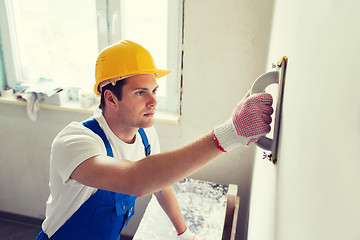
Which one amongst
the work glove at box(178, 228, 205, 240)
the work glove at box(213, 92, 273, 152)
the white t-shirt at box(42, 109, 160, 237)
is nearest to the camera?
the work glove at box(213, 92, 273, 152)

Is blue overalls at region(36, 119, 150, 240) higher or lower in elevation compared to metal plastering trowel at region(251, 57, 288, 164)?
lower

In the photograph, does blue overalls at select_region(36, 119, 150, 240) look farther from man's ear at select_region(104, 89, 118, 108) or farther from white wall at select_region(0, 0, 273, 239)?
white wall at select_region(0, 0, 273, 239)

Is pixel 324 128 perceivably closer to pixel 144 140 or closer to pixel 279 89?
pixel 279 89

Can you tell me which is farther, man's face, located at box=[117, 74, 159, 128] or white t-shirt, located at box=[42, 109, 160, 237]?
man's face, located at box=[117, 74, 159, 128]

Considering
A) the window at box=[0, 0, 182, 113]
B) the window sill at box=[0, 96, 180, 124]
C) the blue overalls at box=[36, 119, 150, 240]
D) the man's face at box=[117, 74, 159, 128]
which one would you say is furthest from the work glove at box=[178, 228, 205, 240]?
the window at box=[0, 0, 182, 113]

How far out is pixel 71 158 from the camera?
3.15ft

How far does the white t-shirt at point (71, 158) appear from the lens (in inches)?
38.3

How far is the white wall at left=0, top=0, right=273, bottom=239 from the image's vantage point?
175 cm

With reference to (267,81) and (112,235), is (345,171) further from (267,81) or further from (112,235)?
(112,235)

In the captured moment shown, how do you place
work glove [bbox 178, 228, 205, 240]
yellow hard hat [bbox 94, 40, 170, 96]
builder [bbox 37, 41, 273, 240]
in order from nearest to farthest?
builder [bbox 37, 41, 273, 240] < yellow hard hat [bbox 94, 40, 170, 96] < work glove [bbox 178, 228, 205, 240]

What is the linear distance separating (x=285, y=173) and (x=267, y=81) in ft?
0.84

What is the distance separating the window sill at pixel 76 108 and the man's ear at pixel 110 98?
78 centimetres

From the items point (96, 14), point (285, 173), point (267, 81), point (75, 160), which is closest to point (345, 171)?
point (285, 173)

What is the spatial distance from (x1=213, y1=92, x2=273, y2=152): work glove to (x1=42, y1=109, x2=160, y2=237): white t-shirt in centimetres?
48
